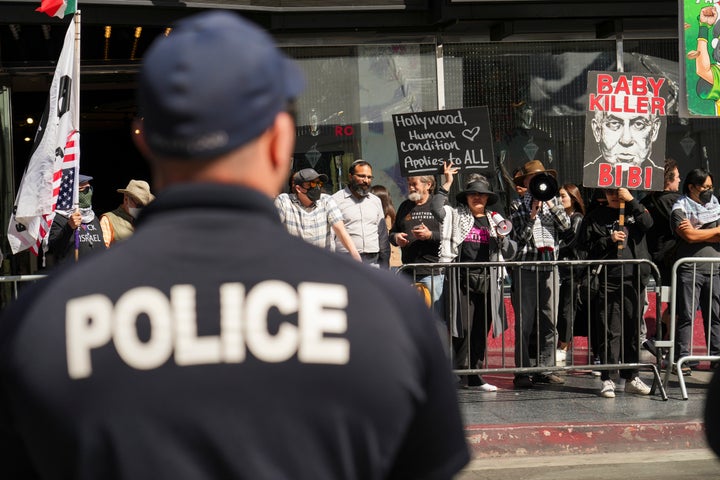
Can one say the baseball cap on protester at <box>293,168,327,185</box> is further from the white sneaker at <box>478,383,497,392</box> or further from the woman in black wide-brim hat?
the white sneaker at <box>478,383,497,392</box>

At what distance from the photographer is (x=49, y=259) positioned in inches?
498

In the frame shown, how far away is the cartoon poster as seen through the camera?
10797 mm

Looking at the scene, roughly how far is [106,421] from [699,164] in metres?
13.2

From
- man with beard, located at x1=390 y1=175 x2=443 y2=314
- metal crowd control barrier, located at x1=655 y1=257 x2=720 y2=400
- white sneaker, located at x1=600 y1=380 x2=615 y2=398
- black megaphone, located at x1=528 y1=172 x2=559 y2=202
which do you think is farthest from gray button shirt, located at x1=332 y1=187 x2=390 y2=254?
metal crowd control barrier, located at x1=655 y1=257 x2=720 y2=400

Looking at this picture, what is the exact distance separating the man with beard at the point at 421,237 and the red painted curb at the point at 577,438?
1.84 metres

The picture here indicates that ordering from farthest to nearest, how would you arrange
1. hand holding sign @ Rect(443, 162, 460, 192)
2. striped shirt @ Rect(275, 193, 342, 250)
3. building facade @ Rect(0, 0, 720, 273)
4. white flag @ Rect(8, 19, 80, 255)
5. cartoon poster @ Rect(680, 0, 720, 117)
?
building facade @ Rect(0, 0, 720, 273) < hand holding sign @ Rect(443, 162, 460, 192) < cartoon poster @ Rect(680, 0, 720, 117) < striped shirt @ Rect(275, 193, 342, 250) < white flag @ Rect(8, 19, 80, 255)

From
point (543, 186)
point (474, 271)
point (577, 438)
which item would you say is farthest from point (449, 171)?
point (577, 438)

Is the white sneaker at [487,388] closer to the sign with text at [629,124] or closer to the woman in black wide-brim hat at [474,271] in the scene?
the woman in black wide-brim hat at [474,271]

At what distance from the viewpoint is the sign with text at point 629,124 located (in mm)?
10656

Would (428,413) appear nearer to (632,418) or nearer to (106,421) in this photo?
(106,421)

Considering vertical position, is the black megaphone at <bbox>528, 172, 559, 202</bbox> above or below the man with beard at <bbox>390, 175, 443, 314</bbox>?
above

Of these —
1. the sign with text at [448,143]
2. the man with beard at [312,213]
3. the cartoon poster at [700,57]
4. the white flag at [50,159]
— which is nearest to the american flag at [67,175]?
the white flag at [50,159]

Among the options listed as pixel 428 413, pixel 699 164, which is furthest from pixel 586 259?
pixel 428 413

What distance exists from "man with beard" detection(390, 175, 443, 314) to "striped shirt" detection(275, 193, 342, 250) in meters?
0.60
